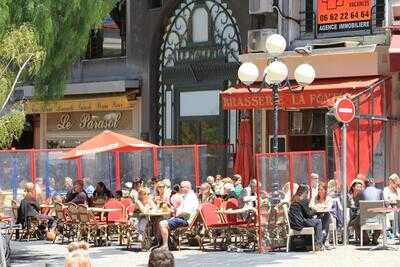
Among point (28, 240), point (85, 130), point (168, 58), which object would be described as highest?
point (168, 58)

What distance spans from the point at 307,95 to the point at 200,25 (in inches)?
235

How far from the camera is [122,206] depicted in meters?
20.6

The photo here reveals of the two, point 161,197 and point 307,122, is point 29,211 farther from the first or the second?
point 307,122

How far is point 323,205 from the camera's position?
60.9 feet

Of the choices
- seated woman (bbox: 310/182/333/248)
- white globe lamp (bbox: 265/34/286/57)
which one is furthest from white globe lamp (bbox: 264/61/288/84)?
seated woman (bbox: 310/182/333/248)

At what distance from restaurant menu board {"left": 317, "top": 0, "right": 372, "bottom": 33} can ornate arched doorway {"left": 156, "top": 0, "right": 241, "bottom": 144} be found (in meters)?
3.12

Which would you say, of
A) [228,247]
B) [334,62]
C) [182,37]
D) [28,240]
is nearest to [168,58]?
[182,37]

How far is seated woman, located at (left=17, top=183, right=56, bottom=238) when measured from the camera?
2173cm

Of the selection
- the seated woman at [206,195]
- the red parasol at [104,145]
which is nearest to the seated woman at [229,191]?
the seated woman at [206,195]

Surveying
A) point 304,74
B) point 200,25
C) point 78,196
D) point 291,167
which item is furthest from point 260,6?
point 291,167

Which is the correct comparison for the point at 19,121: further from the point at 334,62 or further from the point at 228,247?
the point at 334,62

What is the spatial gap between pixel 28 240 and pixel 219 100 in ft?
29.1

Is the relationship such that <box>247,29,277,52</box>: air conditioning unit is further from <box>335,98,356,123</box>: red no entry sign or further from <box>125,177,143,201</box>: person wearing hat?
<box>335,98,356,123</box>: red no entry sign

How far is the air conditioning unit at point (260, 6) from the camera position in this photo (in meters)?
27.0
